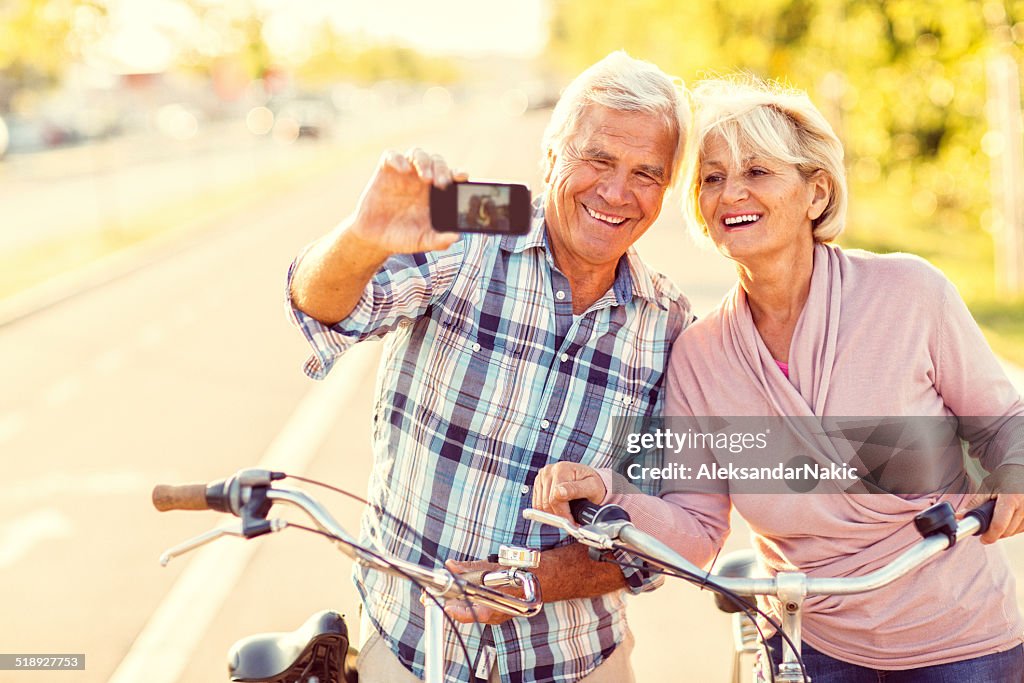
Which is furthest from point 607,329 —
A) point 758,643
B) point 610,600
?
point 758,643

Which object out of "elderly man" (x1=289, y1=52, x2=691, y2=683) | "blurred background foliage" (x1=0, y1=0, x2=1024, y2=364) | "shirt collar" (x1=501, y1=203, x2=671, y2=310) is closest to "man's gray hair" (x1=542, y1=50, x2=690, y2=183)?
"elderly man" (x1=289, y1=52, x2=691, y2=683)

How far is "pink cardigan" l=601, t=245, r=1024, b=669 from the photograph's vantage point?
8.98 ft

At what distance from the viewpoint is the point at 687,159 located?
9.90ft

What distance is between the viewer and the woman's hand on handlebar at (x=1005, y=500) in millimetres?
2520

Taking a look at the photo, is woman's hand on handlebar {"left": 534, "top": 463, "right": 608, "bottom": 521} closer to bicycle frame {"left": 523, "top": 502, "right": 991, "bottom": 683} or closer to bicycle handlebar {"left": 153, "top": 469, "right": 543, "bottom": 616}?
bicycle frame {"left": 523, "top": 502, "right": 991, "bottom": 683}

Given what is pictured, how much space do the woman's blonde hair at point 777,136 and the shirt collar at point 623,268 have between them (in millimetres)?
243

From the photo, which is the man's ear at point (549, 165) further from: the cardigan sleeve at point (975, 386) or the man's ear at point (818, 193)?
the cardigan sleeve at point (975, 386)

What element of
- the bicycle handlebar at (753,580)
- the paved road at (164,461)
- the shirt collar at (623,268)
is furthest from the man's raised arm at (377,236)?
the paved road at (164,461)

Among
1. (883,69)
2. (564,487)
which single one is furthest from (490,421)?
(883,69)

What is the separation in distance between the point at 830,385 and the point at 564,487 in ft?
2.35

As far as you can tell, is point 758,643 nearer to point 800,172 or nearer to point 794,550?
point 794,550

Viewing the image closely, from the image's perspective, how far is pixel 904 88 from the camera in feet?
47.3

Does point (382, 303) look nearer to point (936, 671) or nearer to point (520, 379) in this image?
point (520, 379)

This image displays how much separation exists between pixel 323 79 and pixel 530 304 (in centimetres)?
7444
